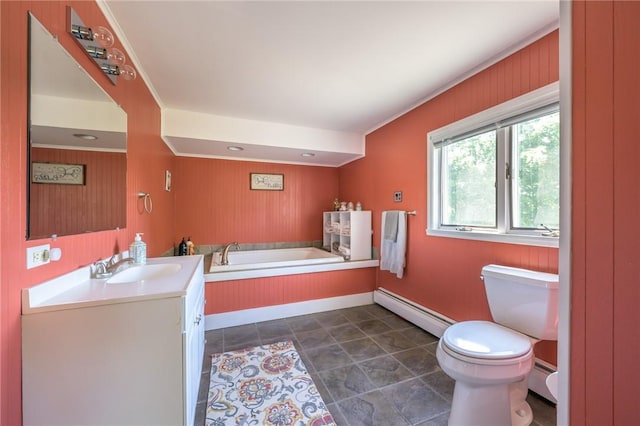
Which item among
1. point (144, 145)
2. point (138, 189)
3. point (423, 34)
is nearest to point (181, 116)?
point (144, 145)

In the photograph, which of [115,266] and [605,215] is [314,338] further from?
[605,215]

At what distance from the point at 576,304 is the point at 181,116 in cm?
327

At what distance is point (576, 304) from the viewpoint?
0.62 metres

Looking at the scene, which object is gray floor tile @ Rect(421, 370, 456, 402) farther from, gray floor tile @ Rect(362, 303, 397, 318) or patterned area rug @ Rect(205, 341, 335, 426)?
gray floor tile @ Rect(362, 303, 397, 318)

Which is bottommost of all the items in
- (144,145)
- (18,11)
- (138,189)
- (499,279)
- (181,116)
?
(499,279)

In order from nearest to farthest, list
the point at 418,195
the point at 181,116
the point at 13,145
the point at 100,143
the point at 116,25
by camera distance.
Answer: the point at 13,145 < the point at 100,143 < the point at 116,25 < the point at 418,195 < the point at 181,116

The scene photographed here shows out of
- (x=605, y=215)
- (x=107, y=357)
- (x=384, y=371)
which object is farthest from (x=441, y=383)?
(x=107, y=357)

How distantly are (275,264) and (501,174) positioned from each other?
7.62 ft

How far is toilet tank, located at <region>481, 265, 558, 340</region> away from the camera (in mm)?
1396

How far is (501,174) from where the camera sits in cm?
185

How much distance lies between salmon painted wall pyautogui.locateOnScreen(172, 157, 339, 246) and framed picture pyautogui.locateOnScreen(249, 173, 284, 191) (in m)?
0.06

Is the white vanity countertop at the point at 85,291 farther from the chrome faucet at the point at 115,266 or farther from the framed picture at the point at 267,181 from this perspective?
the framed picture at the point at 267,181

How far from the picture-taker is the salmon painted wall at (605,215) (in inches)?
20.4

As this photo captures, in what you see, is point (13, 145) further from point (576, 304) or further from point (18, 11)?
point (576, 304)
